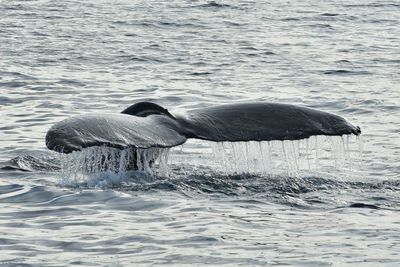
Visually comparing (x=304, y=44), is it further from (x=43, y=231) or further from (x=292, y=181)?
(x=43, y=231)

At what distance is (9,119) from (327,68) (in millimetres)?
6239

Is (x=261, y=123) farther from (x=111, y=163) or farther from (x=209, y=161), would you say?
(x=209, y=161)

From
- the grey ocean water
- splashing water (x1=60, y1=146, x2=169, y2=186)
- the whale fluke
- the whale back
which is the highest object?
the whale fluke

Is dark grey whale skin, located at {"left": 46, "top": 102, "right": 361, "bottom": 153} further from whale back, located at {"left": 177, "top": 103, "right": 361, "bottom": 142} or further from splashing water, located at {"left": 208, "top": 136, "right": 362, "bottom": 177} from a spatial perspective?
splashing water, located at {"left": 208, "top": 136, "right": 362, "bottom": 177}

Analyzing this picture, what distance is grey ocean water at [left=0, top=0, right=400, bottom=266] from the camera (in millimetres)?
7734

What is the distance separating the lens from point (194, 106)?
14508 mm

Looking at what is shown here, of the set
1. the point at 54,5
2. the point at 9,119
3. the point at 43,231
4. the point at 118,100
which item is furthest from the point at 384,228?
the point at 54,5

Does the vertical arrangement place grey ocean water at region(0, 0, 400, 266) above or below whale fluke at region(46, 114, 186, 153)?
below

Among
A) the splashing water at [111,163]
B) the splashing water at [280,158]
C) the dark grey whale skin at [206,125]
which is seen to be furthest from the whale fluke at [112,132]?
the splashing water at [280,158]

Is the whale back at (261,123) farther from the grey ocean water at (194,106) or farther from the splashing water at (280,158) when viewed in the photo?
the grey ocean water at (194,106)

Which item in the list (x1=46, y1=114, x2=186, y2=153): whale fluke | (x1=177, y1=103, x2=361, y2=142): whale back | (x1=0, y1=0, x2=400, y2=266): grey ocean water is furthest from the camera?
(x1=177, y1=103, x2=361, y2=142): whale back

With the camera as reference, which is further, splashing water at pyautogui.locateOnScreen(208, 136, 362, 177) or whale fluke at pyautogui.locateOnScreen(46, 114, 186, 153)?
splashing water at pyautogui.locateOnScreen(208, 136, 362, 177)

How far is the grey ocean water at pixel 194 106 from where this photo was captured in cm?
773

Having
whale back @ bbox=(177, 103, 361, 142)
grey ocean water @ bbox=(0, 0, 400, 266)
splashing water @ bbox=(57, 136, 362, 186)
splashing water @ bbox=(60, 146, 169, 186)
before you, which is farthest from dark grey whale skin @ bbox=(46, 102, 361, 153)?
grey ocean water @ bbox=(0, 0, 400, 266)
